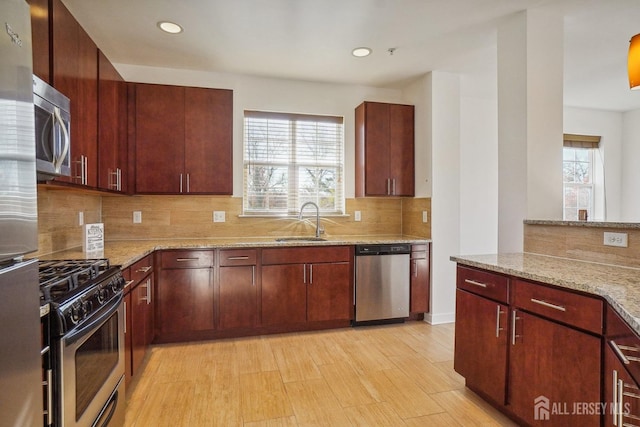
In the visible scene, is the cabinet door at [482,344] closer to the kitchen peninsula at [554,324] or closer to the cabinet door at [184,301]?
the kitchen peninsula at [554,324]

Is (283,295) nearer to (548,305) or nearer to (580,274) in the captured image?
(548,305)

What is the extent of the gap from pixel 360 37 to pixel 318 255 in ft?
6.57

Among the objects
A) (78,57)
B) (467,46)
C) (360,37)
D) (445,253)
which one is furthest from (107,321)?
(467,46)

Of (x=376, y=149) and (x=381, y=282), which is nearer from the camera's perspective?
(x=381, y=282)

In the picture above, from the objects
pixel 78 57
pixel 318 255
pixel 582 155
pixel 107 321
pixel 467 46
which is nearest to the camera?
pixel 107 321

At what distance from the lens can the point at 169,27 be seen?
8.77 ft

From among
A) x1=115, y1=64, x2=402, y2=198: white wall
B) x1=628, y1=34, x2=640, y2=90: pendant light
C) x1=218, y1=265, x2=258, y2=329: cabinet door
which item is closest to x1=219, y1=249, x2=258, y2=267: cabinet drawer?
x1=218, y1=265, x2=258, y2=329: cabinet door

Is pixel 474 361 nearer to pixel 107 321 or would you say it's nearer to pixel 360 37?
pixel 107 321

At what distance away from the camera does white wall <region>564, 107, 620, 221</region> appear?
5.12 m

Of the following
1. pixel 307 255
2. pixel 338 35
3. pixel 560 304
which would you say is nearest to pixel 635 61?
pixel 560 304

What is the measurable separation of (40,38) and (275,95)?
234 cm

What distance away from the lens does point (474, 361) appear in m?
2.12

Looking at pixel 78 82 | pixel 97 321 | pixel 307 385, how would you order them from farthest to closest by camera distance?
pixel 307 385, pixel 78 82, pixel 97 321

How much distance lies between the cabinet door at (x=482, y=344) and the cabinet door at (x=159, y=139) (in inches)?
105
